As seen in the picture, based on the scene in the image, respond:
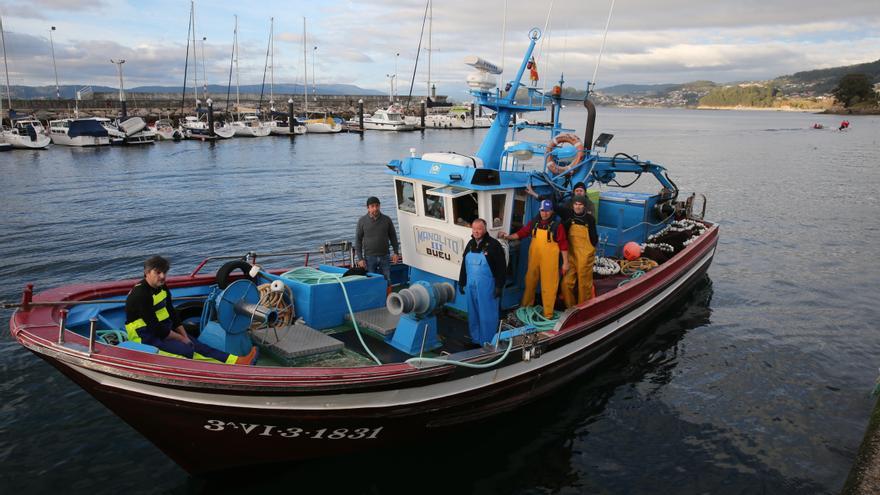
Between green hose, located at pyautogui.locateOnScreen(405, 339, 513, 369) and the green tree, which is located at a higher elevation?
the green tree

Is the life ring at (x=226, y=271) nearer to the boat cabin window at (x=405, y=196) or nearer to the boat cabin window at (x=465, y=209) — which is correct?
the boat cabin window at (x=405, y=196)

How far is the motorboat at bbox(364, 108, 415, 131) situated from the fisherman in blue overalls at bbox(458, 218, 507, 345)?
215 feet

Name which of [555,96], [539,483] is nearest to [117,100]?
[555,96]

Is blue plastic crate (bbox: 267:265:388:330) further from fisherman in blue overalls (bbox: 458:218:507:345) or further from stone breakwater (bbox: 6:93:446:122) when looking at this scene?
stone breakwater (bbox: 6:93:446:122)

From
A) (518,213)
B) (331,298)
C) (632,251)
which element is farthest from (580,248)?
(632,251)

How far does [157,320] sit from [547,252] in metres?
4.84

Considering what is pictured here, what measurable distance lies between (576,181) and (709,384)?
14.2ft

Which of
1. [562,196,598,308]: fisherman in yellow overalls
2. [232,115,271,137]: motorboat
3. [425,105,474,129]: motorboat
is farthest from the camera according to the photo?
[425,105,474,129]: motorboat

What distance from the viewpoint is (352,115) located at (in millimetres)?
83938

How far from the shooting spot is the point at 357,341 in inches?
290

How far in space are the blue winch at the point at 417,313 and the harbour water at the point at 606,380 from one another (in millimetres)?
1350

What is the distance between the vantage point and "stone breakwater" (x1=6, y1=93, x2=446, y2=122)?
61.5 metres

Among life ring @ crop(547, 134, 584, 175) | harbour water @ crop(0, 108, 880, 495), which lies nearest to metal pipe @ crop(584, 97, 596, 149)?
life ring @ crop(547, 134, 584, 175)

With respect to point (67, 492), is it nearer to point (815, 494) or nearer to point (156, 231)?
point (815, 494)
